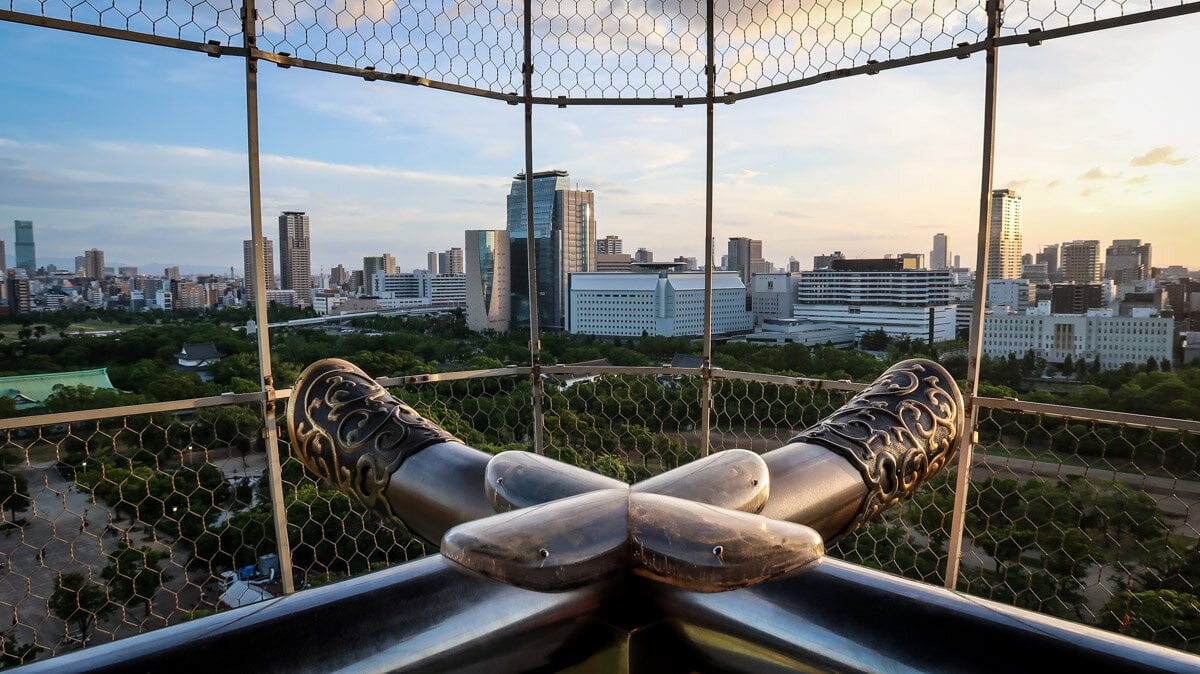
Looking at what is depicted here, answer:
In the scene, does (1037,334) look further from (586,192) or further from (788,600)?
(788,600)

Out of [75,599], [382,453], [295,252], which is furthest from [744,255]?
[75,599]

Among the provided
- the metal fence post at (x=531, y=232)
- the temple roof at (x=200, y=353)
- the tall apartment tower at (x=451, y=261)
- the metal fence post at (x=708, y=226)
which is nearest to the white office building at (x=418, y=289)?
the tall apartment tower at (x=451, y=261)

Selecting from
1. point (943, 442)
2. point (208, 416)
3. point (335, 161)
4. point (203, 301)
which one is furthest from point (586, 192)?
point (943, 442)

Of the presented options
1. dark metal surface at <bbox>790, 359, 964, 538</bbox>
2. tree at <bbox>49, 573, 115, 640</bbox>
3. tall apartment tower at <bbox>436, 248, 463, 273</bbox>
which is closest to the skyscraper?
tall apartment tower at <bbox>436, 248, 463, 273</bbox>

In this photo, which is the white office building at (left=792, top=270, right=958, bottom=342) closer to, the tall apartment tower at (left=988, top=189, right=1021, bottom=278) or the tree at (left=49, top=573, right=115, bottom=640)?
the tall apartment tower at (left=988, top=189, right=1021, bottom=278)

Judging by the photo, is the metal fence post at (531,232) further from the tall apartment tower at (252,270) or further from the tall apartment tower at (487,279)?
the tall apartment tower at (487,279)

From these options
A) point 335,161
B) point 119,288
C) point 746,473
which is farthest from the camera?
point 335,161
